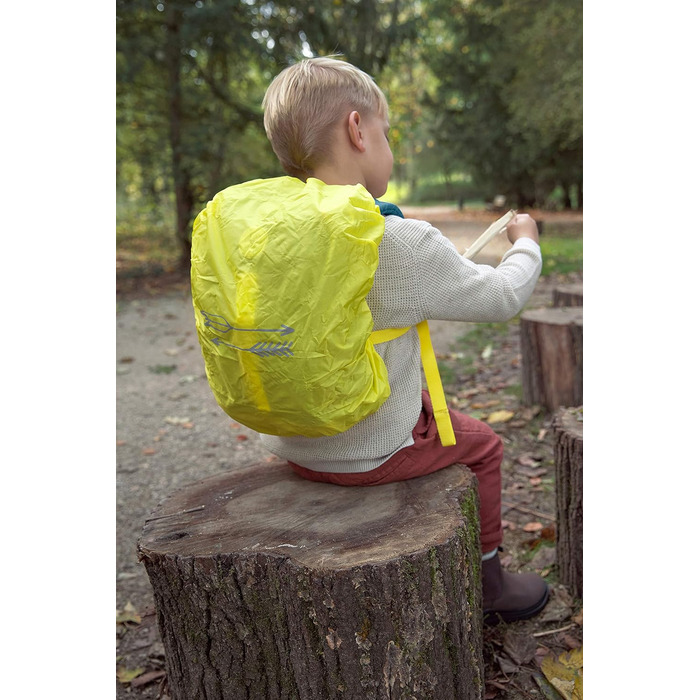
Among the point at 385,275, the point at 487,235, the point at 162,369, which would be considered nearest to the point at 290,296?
the point at 385,275

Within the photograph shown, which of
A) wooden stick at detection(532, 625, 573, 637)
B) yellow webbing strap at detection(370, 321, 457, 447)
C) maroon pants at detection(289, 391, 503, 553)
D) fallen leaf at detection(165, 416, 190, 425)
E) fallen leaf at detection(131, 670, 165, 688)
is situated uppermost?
yellow webbing strap at detection(370, 321, 457, 447)

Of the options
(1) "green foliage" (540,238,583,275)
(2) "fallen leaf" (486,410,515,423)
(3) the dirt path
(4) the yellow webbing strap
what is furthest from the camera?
(1) "green foliage" (540,238,583,275)

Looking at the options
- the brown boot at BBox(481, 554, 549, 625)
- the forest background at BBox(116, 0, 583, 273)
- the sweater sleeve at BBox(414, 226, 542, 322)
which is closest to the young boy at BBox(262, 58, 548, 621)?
the sweater sleeve at BBox(414, 226, 542, 322)

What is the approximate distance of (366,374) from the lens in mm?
1789

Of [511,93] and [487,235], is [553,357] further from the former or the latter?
[511,93]

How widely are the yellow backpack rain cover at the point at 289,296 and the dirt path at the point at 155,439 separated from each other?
1292mm

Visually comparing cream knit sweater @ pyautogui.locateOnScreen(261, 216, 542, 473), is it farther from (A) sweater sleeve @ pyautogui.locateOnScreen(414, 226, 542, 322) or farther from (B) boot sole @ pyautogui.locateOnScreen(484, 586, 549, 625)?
(B) boot sole @ pyautogui.locateOnScreen(484, 586, 549, 625)

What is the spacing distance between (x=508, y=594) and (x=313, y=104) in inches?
70.3

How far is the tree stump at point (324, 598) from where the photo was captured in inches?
66.8

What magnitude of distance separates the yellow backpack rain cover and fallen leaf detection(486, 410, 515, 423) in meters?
2.79

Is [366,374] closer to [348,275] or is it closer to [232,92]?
[348,275]

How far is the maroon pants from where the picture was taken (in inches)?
81.4

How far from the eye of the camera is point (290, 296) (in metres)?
1.62

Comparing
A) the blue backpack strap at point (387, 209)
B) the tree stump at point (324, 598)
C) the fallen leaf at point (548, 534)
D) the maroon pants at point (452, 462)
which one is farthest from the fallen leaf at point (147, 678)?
the blue backpack strap at point (387, 209)
